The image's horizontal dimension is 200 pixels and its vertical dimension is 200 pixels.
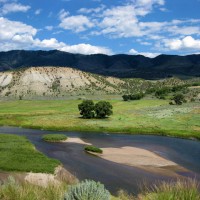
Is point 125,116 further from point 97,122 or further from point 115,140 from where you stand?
point 115,140

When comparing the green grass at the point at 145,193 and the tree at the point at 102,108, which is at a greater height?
the green grass at the point at 145,193

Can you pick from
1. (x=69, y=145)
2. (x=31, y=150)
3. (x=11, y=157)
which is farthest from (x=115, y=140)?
(x=11, y=157)

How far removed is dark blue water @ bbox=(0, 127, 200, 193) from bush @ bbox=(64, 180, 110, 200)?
15.4m

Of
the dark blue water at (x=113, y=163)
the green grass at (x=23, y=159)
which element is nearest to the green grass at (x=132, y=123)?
the dark blue water at (x=113, y=163)

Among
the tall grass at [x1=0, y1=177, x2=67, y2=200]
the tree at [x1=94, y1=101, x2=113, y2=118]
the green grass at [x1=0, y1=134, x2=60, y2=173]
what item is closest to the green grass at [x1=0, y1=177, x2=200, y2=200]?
the tall grass at [x1=0, y1=177, x2=67, y2=200]

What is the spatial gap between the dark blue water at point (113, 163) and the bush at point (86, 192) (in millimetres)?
15358

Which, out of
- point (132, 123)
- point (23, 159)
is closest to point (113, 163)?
point (23, 159)

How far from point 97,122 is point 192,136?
1164 inches

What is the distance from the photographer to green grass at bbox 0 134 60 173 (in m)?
43.6

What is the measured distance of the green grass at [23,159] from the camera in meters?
43.6

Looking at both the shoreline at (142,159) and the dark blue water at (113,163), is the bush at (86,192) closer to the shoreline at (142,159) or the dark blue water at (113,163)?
the dark blue water at (113,163)

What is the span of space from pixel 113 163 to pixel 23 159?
45.8ft

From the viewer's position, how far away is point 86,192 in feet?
45.0

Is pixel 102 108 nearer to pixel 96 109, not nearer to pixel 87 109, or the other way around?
pixel 96 109
